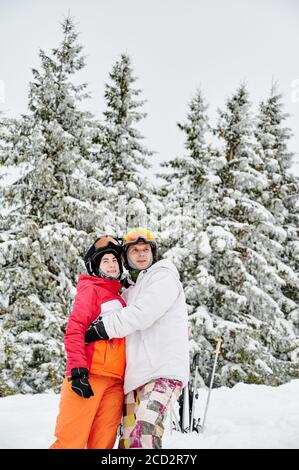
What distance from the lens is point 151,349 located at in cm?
273

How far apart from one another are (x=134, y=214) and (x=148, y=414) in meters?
9.42

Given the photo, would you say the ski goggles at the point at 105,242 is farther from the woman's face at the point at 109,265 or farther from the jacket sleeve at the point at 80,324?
the jacket sleeve at the point at 80,324

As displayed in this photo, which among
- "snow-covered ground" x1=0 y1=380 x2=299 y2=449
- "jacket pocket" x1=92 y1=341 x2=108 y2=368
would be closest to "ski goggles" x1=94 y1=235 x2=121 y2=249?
"jacket pocket" x1=92 y1=341 x2=108 y2=368

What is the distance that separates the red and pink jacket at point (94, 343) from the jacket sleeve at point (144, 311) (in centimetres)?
19

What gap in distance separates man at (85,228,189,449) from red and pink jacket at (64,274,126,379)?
7 centimetres

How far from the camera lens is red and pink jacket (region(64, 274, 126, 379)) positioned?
8.82 ft

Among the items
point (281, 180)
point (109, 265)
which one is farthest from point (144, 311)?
point (281, 180)

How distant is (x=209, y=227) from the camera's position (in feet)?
40.5

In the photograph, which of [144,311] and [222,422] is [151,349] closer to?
[144,311]

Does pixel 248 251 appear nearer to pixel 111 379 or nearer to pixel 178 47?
pixel 111 379

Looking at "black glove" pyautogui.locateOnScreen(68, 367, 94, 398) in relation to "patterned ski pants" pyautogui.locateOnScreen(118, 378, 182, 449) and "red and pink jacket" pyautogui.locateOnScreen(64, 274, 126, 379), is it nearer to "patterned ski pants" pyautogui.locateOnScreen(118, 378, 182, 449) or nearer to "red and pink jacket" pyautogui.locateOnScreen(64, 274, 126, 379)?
"red and pink jacket" pyautogui.locateOnScreen(64, 274, 126, 379)

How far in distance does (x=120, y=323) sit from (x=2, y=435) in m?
2.60

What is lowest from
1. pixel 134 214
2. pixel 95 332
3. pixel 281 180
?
pixel 95 332

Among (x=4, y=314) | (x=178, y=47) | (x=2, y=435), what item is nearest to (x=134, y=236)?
(x=2, y=435)
